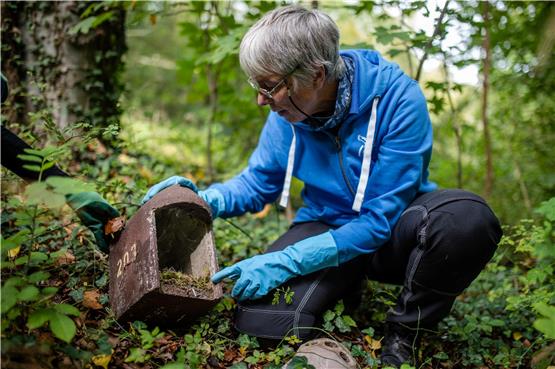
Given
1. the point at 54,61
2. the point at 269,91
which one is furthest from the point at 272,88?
the point at 54,61

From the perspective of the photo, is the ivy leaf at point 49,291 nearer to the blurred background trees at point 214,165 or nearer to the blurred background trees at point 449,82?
the blurred background trees at point 214,165

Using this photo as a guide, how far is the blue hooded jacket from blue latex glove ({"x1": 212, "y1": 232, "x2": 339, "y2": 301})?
0.24ft

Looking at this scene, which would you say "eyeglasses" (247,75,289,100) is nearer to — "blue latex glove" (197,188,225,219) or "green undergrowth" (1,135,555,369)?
"blue latex glove" (197,188,225,219)

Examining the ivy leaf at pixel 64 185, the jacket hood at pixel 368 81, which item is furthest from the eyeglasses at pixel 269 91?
the ivy leaf at pixel 64 185

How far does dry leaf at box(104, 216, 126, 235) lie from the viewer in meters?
2.36

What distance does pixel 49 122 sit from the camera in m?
2.26

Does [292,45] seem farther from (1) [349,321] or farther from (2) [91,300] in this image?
(2) [91,300]

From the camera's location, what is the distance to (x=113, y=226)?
2.37m

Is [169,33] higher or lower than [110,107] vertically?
higher

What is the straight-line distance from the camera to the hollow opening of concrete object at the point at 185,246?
88.6 inches

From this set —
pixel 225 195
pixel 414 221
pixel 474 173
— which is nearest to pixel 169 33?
pixel 474 173

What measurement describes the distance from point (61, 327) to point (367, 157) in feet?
4.97

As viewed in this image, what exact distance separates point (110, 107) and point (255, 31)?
6.57ft

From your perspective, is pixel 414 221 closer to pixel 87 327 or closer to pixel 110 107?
pixel 87 327
